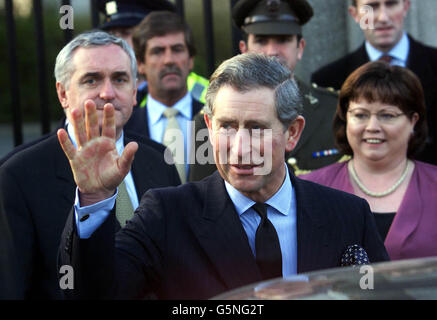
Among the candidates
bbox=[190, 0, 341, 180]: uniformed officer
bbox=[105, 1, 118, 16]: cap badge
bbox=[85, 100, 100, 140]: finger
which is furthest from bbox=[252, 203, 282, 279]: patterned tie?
bbox=[105, 1, 118, 16]: cap badge

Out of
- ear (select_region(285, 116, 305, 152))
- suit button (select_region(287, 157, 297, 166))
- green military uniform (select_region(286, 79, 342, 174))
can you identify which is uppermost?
ear (select_region(285, 116, 305, 152))

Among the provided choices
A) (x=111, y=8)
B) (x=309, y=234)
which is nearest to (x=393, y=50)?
(x=111, y=8)

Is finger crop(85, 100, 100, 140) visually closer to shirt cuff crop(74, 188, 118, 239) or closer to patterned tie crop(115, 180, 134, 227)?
shirt cuff crop(74, 188, 118, 239)

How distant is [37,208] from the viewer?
2.96m

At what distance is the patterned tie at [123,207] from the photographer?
3.18 metres

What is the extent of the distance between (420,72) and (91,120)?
301 centimetres

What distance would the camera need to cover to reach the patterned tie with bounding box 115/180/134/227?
10.4ft

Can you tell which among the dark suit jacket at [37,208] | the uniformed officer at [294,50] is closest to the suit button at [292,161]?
the uniformed officer at [294,50]

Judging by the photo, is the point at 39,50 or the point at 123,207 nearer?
the point at 123,207

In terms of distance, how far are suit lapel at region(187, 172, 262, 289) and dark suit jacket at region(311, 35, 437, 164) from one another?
2289mm

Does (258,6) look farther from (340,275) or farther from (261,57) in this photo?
(340,275)

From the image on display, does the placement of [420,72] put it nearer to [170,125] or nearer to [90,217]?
[170,125]

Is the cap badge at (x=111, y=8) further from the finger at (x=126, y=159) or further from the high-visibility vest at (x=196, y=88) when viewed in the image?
the finger at (x=126, y=159)

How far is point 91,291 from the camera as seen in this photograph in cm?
218
